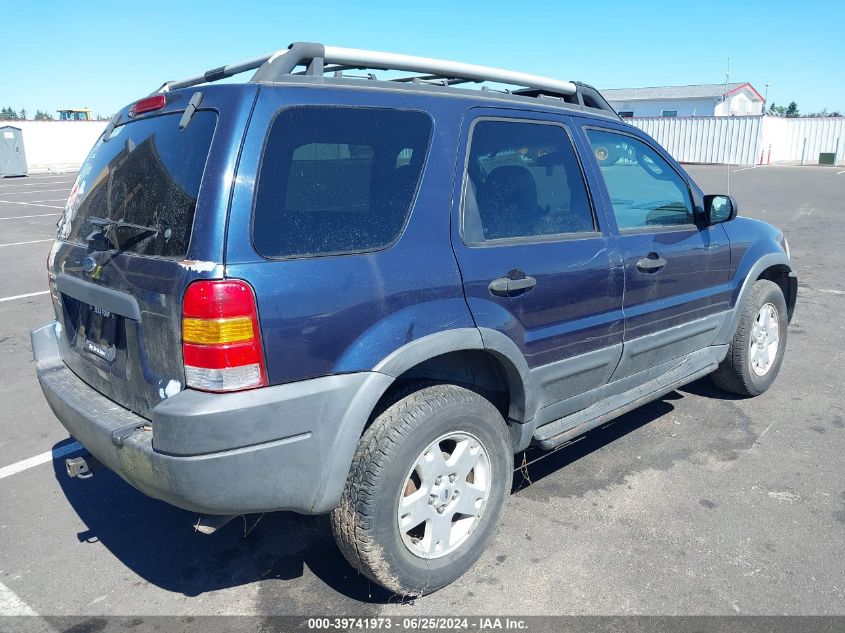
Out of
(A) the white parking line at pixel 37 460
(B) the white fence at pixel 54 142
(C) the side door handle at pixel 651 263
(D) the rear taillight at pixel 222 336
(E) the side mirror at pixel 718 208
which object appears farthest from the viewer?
(B) the white fence at pixel 54 142

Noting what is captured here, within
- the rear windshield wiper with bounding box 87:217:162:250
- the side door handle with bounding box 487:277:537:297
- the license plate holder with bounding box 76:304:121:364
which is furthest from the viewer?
the side door handle with bounding box 487:277:537:297

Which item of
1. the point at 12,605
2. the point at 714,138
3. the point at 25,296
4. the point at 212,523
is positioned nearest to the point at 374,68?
the point at 212,523

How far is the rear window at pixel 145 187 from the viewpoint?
235 centimetres

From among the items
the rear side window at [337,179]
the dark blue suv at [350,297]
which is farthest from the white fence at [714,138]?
the rear side window at [337,179]

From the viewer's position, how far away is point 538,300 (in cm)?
298

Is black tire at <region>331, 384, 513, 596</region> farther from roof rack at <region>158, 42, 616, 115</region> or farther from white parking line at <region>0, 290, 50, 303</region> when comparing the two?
white parking line at <region>0, 290, 50, 303</region>

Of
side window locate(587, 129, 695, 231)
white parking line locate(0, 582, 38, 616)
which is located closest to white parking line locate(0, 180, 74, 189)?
white parking line locate(0, 582, 38, 616)

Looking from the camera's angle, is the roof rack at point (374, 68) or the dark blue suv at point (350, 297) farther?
the roof rack at point (374, 68)

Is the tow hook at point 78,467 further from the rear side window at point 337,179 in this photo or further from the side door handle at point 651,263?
the side door handle at point 651,263

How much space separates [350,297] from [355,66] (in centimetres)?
116

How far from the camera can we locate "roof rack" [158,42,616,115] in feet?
8.31

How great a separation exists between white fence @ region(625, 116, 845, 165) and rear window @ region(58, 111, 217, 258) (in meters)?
36.0

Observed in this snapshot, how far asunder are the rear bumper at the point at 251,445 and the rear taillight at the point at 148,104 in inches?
47.7

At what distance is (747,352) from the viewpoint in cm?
454
